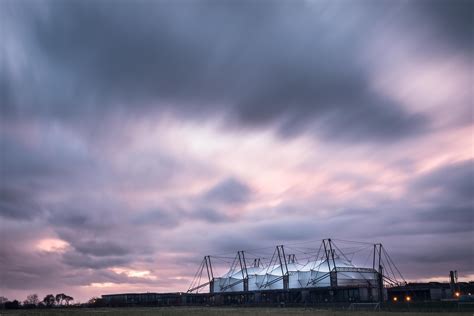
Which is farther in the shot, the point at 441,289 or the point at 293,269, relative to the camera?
the point at 293,269

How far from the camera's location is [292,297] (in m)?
179

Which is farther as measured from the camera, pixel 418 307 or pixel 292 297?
pixel 292 297

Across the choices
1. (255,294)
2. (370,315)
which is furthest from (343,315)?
(255,294)

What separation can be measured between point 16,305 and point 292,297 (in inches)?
4476

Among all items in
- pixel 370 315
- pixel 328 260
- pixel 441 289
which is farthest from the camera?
pixel 328 260

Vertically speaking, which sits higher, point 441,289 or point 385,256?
point 385,256

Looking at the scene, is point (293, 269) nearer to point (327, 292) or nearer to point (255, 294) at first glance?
point (255, 294)

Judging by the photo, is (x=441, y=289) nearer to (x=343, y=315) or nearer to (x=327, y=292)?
(x=327, y=292)

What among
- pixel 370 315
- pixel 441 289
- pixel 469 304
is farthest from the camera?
pixel 441 289

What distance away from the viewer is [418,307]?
89.5 meters

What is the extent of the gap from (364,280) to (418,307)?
87.6m

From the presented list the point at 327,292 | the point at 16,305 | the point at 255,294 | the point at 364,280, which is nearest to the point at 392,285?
the point at 364,280

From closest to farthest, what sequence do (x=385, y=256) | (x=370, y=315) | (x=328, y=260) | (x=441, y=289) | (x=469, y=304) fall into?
(x=370, y=315) → (x=469, y=304) → (x=441, y=289) → (x=328, y=260) → (x=385, y=256)

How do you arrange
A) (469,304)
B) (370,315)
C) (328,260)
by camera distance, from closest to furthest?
(370,315)
(469,304)
(328,260)
